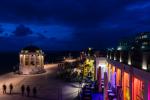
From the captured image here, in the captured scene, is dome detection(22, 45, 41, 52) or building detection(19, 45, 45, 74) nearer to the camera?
building detection(19, 45, 45, 74)

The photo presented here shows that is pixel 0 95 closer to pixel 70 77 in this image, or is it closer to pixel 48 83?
pixel 48 83

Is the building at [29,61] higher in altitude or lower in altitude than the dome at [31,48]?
lower

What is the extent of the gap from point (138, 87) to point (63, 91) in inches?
514

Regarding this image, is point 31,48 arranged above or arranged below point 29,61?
above

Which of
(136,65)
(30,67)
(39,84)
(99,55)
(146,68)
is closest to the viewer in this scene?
(146,68)

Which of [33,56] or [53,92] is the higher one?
[33,56]

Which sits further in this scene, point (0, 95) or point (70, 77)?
point (70, 77)

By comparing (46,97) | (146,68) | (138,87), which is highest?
(146,68)

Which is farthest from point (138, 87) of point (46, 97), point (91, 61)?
point (91, 61)

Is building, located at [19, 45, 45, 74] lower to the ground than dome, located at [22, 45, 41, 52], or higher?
lower

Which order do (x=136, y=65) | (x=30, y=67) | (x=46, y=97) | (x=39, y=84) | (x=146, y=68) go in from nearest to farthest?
(x=146, y=68), (x=136, y=65), (x=46, y=97), (x=39, y=84), (x=30, y=67)

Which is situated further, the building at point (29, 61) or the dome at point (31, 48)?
the dome at point (31, 48)

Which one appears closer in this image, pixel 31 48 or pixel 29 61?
pixel 29 61

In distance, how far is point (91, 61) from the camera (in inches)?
1483
